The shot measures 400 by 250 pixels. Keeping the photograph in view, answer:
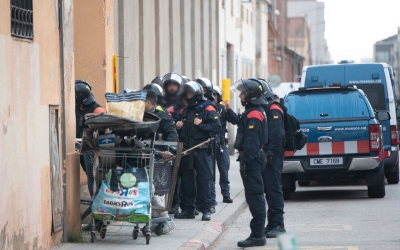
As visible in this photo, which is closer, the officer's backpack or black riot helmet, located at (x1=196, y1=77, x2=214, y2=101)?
the officer's backpack

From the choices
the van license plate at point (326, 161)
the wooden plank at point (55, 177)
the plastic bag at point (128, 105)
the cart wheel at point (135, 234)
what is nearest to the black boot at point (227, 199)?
the van license plate at point (326, 161)

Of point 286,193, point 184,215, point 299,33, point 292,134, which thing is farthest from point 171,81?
point 299,33

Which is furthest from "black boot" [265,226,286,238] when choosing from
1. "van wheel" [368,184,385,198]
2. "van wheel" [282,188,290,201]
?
"van wheel" [368,184,385,198]

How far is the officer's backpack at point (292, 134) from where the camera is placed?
1132 cm

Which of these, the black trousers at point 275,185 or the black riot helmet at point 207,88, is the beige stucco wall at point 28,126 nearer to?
the black trousers at point 275,185

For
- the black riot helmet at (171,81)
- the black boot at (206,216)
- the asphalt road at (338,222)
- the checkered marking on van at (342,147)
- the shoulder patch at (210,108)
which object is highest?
the black riot helmet at (171,81)

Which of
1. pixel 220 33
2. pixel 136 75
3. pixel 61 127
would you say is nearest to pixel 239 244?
pixel 61 127

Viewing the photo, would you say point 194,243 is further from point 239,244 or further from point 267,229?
point 267,229

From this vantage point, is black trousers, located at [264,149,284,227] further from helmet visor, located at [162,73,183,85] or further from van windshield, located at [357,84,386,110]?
van windshield, located at [357,84,386,110]

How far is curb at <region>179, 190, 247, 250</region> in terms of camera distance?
32.5ft

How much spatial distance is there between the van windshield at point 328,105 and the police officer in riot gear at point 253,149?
5123 mm

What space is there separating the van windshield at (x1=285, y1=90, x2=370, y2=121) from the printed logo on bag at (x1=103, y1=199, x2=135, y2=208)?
20.8 ft

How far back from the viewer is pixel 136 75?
19312 millimetres

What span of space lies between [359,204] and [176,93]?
4281 millimetres
